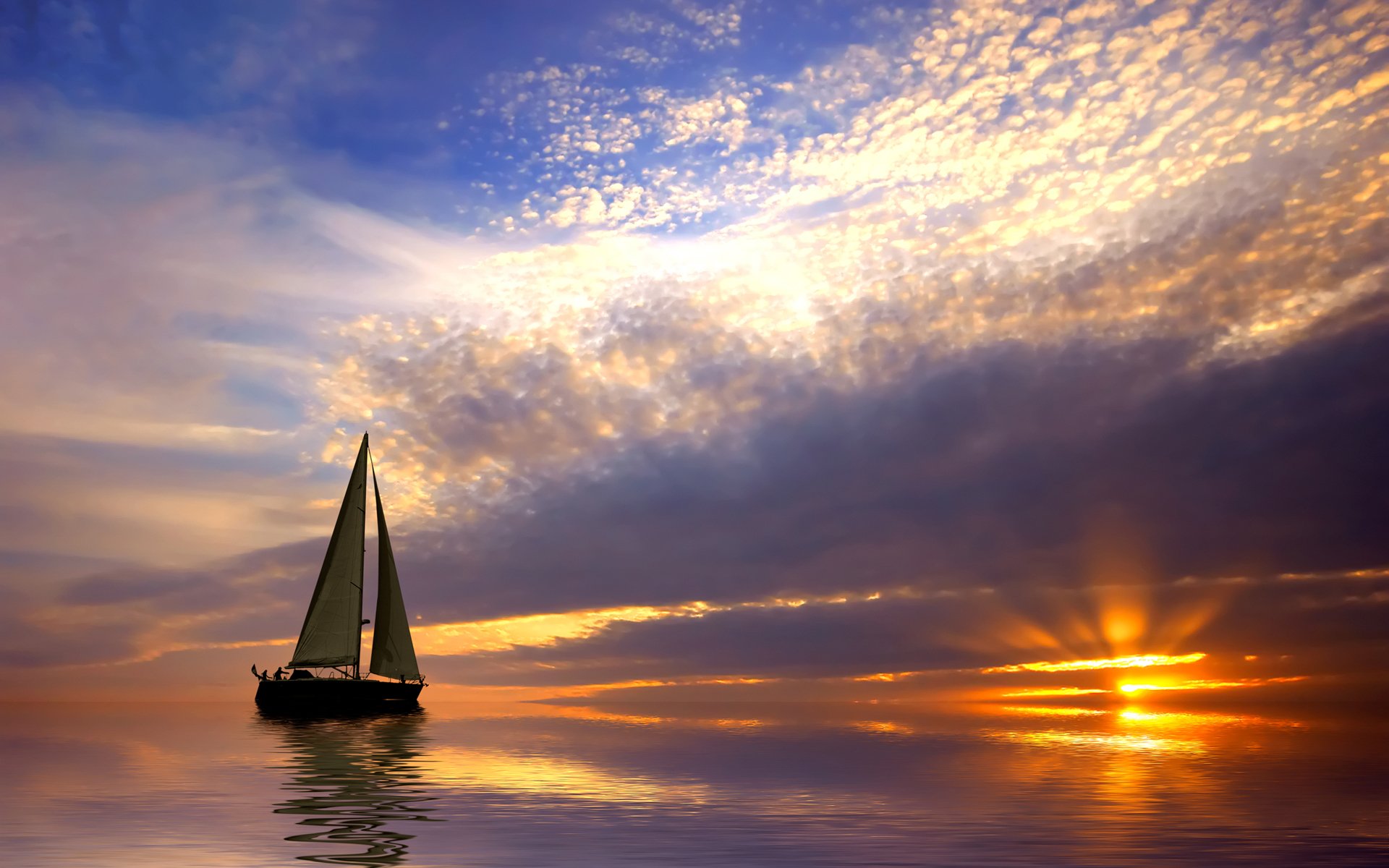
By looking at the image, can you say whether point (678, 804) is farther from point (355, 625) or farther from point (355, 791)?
point (355, 625)

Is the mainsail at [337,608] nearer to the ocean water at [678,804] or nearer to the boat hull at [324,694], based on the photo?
the boat hull at [324,694]

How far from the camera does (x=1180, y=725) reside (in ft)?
380

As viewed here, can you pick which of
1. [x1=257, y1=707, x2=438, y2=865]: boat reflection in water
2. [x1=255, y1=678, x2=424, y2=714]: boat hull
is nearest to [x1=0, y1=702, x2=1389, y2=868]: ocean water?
[x1=257, y1=707, x2=438, y2=865]: boat reflection in water

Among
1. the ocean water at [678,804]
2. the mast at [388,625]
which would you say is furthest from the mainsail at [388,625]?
the ocean water at [678,804]

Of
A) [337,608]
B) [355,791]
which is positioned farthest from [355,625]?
[355,791]

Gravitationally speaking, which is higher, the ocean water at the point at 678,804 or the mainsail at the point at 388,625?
the mainsail at the point at 388,625

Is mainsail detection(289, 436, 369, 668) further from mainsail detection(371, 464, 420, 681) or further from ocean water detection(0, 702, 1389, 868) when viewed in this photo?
ocean water detection(0, 702, 1389, 868)

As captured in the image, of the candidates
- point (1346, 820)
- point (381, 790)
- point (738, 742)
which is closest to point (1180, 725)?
point (738, 742)

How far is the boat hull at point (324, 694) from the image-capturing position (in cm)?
8581

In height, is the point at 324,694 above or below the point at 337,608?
below

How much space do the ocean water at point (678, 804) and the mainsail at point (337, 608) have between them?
20211 millimetres

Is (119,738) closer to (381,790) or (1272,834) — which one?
(381,790)

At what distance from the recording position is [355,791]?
3669 centimetres

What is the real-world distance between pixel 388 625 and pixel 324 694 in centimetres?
1143
